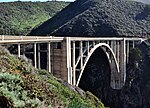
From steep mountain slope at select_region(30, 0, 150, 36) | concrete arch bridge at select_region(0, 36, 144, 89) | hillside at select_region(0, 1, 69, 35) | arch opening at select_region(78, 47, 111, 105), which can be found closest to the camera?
concrete arch bridge at select_region(0, 36, 144, 89)

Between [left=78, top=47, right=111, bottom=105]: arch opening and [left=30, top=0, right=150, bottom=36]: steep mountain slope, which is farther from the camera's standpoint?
[left=30, top=0, right=150, bottom=36]: steep mountain slope

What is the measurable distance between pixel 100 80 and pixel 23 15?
50.1 metres

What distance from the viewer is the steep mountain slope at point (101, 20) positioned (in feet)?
199

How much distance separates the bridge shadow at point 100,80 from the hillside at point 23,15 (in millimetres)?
29003

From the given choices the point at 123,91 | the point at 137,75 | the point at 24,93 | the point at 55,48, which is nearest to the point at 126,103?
the point at 123,91

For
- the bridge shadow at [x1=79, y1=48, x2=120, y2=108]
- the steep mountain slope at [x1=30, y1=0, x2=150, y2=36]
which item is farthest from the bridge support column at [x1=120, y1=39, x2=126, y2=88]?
the steep mountain slope at [x1=30, y1=0, x2=150, y2=36]

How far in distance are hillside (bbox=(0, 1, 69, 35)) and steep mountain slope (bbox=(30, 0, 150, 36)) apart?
39.6 feet

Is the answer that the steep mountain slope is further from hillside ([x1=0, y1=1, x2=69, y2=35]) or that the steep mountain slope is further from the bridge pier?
hillside ([x1=0, y1=1, x2=69, y2=35])

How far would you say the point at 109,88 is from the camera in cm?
5197

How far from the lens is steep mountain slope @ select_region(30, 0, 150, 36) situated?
6053 cm

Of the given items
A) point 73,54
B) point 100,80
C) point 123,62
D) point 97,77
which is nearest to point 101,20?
point 123,62

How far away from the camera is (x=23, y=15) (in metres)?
95.9

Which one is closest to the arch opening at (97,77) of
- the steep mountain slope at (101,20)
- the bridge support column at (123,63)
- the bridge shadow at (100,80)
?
the bridge shadow at (100,80)

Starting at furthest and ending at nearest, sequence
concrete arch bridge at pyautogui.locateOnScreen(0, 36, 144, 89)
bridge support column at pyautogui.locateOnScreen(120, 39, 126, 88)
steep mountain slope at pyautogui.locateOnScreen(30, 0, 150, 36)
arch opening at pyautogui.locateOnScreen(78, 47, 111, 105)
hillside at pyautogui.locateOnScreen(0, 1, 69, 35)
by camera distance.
Answer: hillside at pyautogui.locateOnScreen(0, 1, 69, 35), steep mountain slope at pyautogui.locateOnScreen(30, 0, 150, 36), arch opening at pyautogui.locateOnScreen(78, 47, 111, 105), bridge support column at pyautogui.locateOnScreen(120, 39, 126, 88), concrete arch bridge at pyautogui.locateOnScreen(0, 36, 144, 89)
